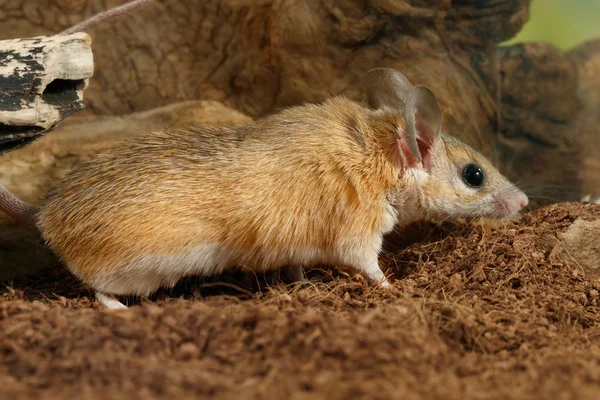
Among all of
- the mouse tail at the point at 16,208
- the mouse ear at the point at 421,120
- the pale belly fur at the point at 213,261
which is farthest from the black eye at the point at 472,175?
the mouse tail at the point at 16,208

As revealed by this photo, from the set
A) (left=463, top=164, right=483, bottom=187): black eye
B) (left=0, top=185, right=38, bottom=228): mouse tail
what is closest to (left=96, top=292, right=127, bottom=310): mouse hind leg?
(left=0, top=185, right=38, bottom=228): mouse tail

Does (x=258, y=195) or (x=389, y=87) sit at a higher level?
(x=389, y=87)

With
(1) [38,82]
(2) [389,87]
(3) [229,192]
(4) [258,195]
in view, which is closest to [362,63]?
(2) [389,87]

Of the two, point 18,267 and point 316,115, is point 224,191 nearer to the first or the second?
point 316,115

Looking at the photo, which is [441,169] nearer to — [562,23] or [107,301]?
[562,23]

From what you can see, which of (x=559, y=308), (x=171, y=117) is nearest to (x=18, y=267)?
(x=171, y=117)

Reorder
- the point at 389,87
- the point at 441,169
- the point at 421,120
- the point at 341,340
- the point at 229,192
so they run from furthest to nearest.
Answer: the point at 389,87, the point at 441,169, the point at 421,120, the point at 229,192, the point at 341,340
